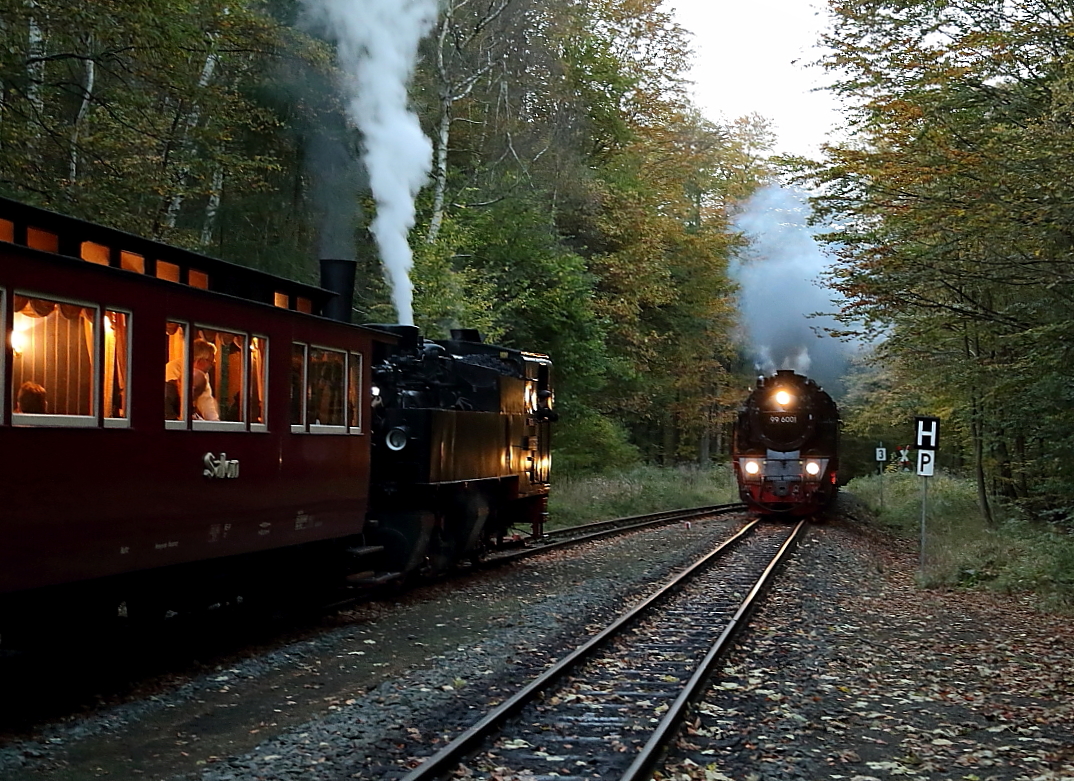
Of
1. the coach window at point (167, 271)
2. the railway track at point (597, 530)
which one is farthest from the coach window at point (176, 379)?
the railway track at point (597, 530)

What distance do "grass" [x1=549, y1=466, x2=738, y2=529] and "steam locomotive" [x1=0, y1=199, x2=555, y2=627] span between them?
10.7 meters

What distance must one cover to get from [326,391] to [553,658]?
3283 mm

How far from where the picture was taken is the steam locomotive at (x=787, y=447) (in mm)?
27172

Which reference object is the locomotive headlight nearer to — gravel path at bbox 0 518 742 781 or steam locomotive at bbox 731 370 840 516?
gravel path at bbox 0 518 742 781

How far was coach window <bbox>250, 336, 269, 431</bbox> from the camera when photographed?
956cm

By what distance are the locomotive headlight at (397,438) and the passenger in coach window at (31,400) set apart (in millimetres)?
6519

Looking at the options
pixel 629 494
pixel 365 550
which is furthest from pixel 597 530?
pixel 365 550

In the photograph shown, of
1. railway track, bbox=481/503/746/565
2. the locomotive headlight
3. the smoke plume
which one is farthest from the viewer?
the smoke plume

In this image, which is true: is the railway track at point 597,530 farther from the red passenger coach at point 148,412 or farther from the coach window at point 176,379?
the coach window at point 176,379

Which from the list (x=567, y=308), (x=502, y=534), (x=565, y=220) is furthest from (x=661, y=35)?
(x=502, y=534)

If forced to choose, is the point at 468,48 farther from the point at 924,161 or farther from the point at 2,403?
the point at 2,403

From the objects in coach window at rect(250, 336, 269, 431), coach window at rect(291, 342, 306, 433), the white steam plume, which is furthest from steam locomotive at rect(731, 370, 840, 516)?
coach window at rect(250, 336, 269, 431)

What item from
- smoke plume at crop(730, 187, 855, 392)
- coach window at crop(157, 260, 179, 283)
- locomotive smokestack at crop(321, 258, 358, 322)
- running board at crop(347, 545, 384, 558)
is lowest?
running board at crop(347, 545, 384, 558)

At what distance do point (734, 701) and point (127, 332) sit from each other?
4.92m
